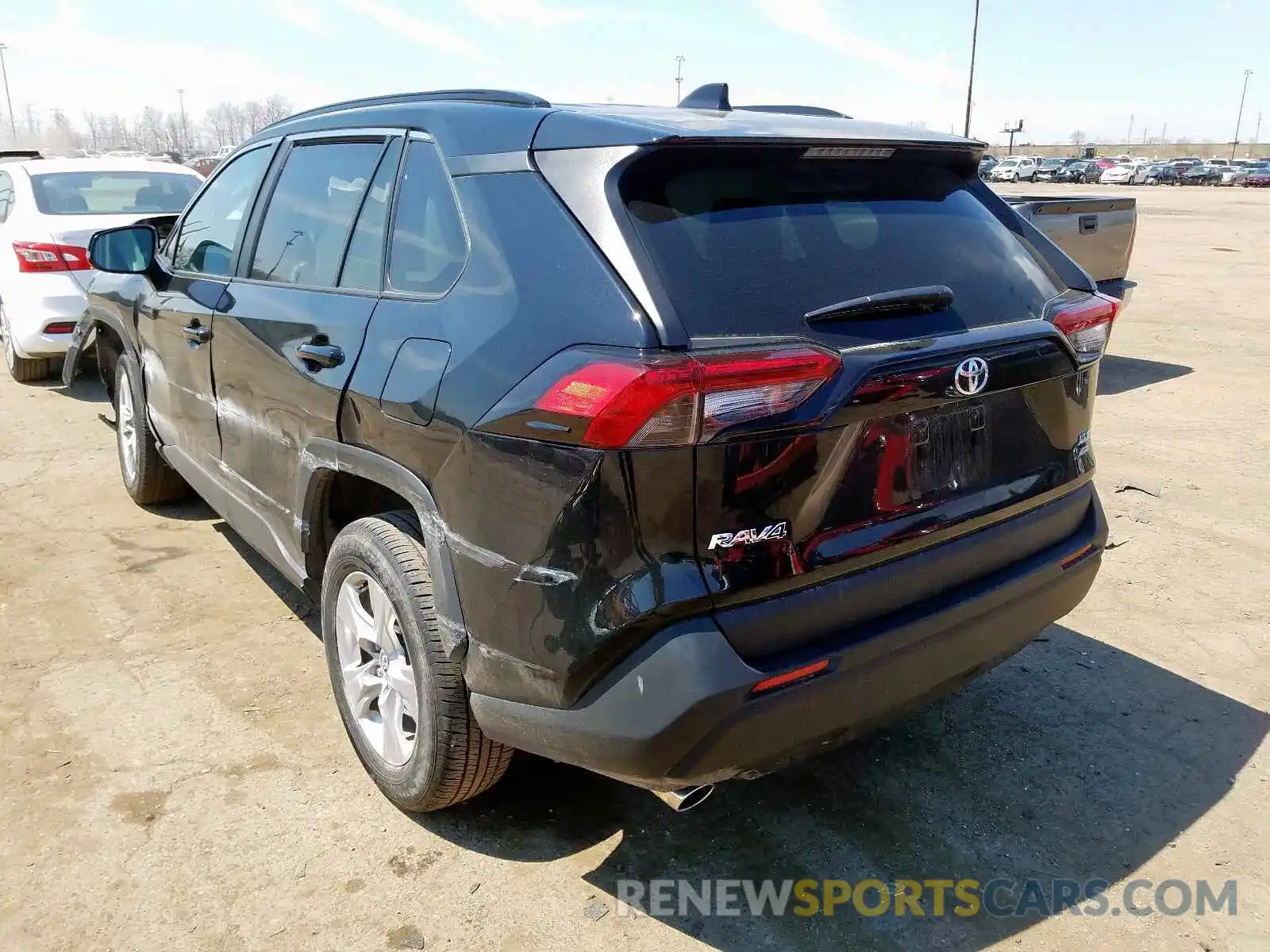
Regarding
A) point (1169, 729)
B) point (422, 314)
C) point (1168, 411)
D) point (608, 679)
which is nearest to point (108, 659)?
point (422, 314)

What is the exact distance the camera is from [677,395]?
74.5 inches

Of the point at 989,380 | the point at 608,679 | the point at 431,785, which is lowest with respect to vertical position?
the point at 431,785

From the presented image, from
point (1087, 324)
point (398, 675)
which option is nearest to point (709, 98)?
point (1087, 324)

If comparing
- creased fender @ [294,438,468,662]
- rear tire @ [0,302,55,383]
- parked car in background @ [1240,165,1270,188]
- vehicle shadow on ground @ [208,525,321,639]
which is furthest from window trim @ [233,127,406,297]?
parked car in background @ [1240,165,1270,188]

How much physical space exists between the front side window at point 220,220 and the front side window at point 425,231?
1259 mm

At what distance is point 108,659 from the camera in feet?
12.1

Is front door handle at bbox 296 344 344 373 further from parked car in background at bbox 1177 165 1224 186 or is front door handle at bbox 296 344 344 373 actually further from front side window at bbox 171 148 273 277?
parked car in background at bbox 1177 165 1224 186

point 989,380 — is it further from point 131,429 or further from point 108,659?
point 131,429

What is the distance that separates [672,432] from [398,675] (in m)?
1.24

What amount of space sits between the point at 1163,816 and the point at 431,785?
2063mm

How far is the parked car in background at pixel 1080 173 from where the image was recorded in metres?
58.1

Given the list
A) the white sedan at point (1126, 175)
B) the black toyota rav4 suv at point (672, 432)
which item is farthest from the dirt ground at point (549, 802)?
the white sedan at point (1126, 175)

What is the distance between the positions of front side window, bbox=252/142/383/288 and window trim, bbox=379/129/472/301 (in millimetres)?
190

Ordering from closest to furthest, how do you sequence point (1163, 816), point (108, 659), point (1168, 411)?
point (1163, 816), point (108, 659), point (1168, 411)
